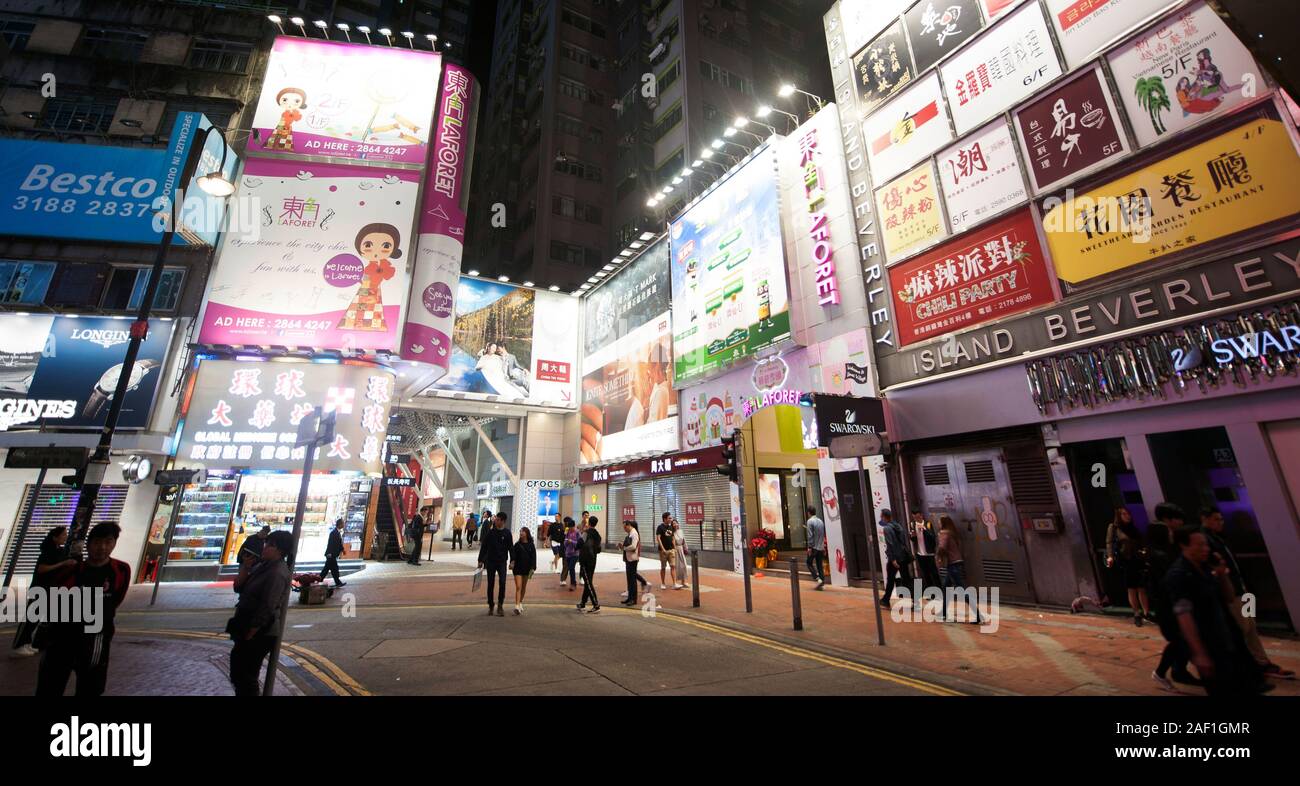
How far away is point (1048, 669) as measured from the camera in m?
5.87

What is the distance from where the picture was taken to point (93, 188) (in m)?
18.8

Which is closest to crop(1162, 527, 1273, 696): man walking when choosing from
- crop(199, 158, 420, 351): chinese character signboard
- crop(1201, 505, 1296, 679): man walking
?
crop(1201, 505, 1296, 679): man walking

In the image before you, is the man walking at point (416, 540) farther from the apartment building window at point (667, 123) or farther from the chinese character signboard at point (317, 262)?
the apartment building window at point (667, 123)

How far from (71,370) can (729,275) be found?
22960mm

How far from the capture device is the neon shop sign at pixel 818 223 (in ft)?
47.6

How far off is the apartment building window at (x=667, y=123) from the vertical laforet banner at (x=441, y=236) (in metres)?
18.6

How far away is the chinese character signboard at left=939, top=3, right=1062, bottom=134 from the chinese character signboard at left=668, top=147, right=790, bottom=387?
5.58m

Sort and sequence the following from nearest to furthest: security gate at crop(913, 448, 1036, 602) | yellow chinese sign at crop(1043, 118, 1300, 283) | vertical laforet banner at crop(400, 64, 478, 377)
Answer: yellow chinese sign at crop(1043, 118, 1300, 283), security gate at crop(913, 448, 1036, 602), vertical laforet banner at crop(400, 64, 478, 377)

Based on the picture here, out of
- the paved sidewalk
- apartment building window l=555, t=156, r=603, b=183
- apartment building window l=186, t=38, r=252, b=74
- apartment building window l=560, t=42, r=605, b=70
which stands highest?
apartment building window l=560, t=42, r=605, b=70

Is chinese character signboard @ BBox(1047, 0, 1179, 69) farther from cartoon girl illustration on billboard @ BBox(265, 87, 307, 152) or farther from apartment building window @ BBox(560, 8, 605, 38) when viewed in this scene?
apartment building window @ BBox(560, 8, 605, 38)

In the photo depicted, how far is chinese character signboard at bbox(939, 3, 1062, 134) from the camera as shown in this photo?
10938 mm

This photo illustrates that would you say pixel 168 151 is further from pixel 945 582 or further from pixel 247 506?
pixel 945 582

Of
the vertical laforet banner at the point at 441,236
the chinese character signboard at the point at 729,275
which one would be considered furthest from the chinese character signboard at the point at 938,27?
the vertical laforet banner at the point at 441,236
